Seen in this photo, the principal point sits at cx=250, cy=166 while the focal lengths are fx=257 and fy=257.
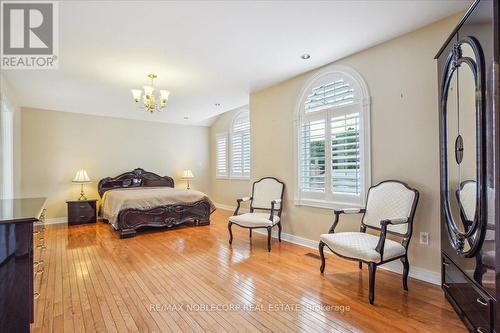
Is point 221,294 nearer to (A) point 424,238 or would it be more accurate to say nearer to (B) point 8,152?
(A) point 424,238

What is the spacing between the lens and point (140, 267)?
3.12 meters

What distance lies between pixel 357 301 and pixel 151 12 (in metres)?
3.21

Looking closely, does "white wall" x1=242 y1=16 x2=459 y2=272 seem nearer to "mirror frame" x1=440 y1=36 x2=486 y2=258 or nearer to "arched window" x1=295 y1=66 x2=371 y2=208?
"arched window" x1=295 y1=66 x2=371 y2=208

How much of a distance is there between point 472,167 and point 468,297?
0.92 m

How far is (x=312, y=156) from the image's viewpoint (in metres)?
3.81

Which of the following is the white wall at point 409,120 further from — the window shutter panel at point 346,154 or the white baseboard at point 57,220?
the white baseboard at point 57,220

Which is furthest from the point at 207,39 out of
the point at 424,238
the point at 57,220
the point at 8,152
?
the point at 57,220

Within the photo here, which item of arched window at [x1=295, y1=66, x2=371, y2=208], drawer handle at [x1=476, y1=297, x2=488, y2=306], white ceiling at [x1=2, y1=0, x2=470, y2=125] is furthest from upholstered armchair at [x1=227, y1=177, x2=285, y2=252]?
drawer handle at [x1=476, y1=297, x2=488, y2=306]

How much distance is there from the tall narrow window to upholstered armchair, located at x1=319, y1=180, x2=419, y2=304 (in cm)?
517

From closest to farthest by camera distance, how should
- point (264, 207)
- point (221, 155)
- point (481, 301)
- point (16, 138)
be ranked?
point (481, 301)
point (264, 207)
point (16, 138)
point (221, 155)

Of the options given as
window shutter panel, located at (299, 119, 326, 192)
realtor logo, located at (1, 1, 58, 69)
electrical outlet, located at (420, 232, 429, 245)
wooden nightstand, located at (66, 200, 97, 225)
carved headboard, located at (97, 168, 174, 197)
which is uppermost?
realtor logo, located at (1, 1, 58, 69)

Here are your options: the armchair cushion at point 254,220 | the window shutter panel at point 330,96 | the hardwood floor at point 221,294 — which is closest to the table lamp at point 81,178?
the hardwood floor at point 221,294

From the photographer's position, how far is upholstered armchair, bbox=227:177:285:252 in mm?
3766

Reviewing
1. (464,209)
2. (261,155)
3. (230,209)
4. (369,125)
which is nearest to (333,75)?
(369,125)
